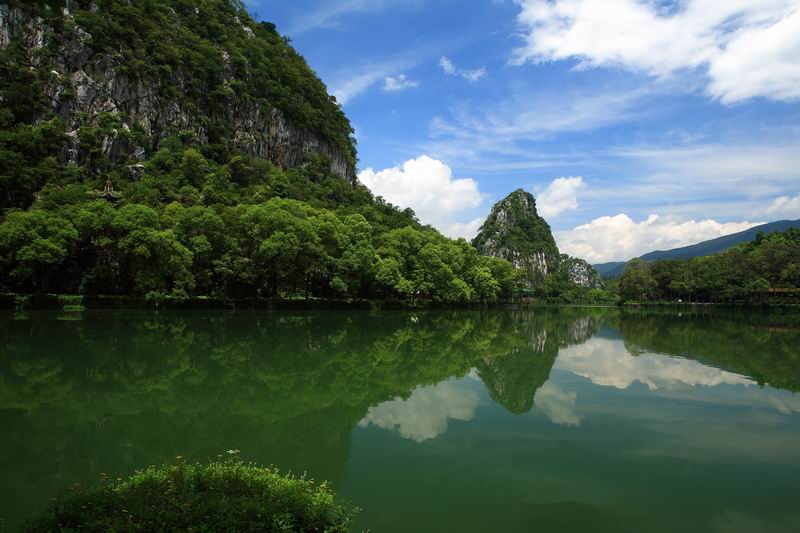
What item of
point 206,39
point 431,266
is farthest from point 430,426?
point 206,39

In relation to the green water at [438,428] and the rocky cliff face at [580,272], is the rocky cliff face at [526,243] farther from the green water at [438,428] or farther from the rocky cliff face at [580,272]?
the green water at [438,428]

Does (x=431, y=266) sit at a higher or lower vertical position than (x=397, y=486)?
higher

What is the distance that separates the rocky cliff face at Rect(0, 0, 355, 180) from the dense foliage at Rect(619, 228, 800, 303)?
7939 centimetres

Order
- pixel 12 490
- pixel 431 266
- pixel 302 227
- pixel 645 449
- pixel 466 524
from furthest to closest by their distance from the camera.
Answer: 1. pixel 431 266
2. pixel 302 227
3. pixel 645 449
4. pixel 12 490
5. pixel 466 524

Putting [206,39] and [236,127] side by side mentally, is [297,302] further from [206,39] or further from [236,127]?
[206,39]

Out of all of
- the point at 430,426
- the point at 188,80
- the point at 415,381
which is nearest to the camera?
the point at 430,426

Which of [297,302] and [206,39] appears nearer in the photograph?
[297,302]

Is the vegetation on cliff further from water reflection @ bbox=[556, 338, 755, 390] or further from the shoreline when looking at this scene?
water reflection @ bbox=[556, 338, 755, 390]

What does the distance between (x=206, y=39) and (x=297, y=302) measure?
6058 cm

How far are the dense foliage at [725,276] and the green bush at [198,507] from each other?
90.3 m

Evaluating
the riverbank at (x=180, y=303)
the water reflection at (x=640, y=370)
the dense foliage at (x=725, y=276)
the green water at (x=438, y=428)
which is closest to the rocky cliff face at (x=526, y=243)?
the dense foliage at (x=725, y=276)

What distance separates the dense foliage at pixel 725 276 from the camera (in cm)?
7712

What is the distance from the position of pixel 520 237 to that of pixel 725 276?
81555 millimetres

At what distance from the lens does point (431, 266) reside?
57.5 metres
